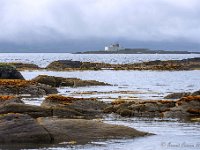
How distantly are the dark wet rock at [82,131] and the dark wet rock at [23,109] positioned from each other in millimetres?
4132

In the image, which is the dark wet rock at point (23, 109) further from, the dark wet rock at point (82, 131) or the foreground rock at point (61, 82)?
the foreground rock at point (61, 82)

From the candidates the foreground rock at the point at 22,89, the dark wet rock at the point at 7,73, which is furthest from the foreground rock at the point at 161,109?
the dark wet rock at the point at 7,73

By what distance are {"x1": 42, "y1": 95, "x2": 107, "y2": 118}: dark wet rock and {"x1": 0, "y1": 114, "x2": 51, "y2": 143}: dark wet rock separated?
7881 mm

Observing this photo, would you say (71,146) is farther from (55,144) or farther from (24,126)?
(24,126)

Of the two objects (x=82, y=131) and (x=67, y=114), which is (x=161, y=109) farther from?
(x=82, y=131)

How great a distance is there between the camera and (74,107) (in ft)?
114

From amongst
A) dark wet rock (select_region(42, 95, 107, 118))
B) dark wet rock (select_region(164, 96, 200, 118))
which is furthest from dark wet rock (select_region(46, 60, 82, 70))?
dark wet rock (select_region(164, 96, 200, 118))

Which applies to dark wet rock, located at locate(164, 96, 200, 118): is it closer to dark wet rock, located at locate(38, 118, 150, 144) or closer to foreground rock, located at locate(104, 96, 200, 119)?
foreground rock, located at locate(104, 96, 200, 119)

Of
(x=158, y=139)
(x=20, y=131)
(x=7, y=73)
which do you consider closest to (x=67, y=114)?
(x=158, y=139)

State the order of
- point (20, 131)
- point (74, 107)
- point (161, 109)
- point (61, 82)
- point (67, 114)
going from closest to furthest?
point (20, 131)
point (67, 114)
point (74, 107)
point (161, 109)
point (61, 82)

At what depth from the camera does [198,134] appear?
2678 centimetres

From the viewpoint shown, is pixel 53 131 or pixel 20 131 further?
pixel 53 131

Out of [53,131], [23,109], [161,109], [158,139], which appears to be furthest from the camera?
[161,109]

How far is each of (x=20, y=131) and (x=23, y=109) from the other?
6.35 m
